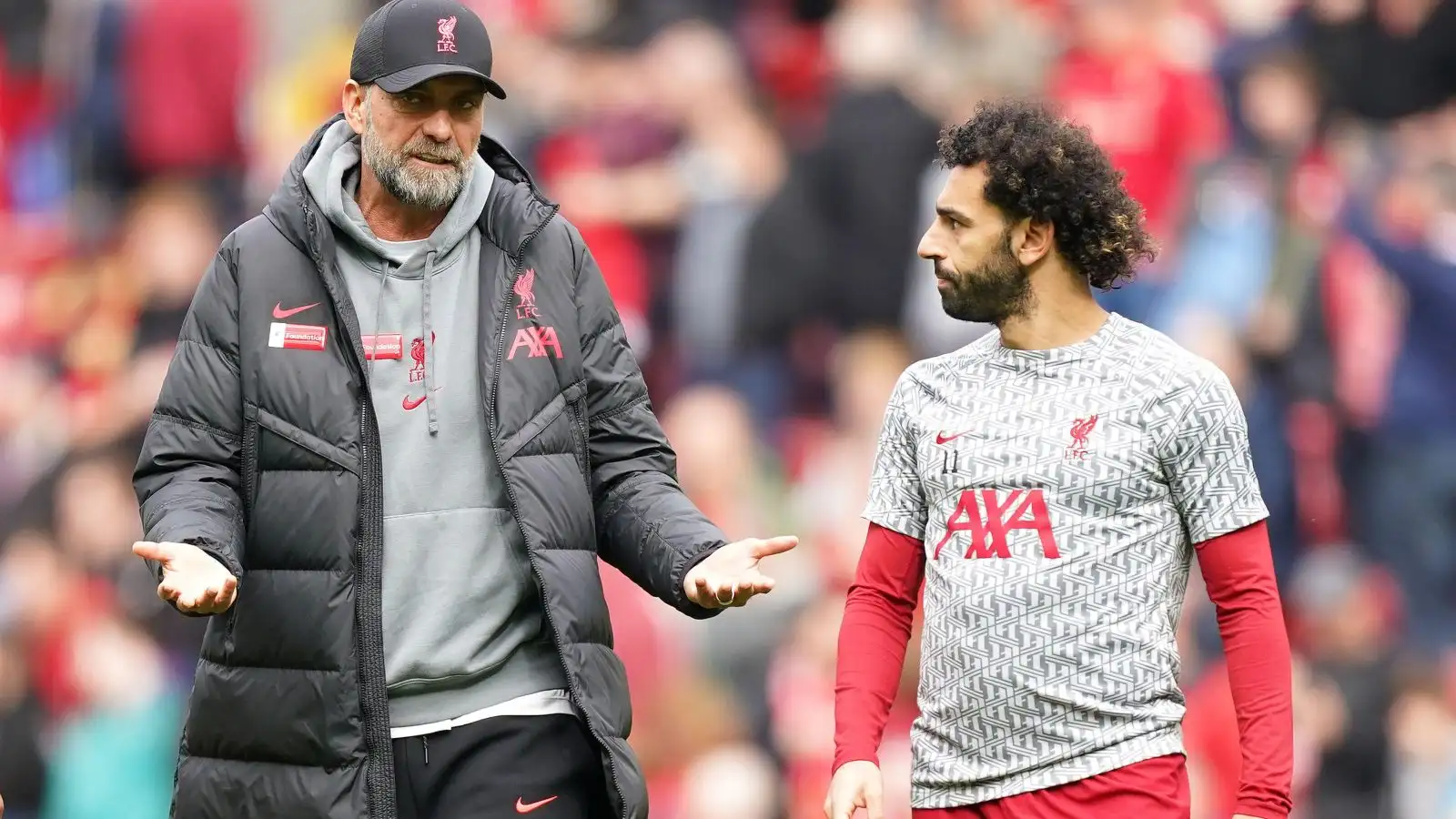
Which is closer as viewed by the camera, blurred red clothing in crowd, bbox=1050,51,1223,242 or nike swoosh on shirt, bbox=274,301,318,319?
nike swoosh on shirt, bbox=274,301,318,319

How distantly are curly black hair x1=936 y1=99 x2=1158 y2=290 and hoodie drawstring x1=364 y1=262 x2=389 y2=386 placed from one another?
1.11 metres

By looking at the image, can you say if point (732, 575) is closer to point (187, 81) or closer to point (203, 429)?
point (203, 429)

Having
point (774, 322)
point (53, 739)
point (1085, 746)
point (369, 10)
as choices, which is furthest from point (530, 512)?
point (369, 10)

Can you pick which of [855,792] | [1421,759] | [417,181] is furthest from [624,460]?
[1421,759]

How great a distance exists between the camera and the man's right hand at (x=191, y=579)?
3215 mm

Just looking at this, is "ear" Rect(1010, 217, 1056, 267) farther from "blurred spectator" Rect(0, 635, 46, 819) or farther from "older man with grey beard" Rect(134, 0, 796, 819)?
"blurred spectator" Rect(0, 635, 46, 819)

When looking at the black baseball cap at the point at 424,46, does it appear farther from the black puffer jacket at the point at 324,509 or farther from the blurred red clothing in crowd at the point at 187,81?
the blurred red clothing in crowd at the point at 187,81

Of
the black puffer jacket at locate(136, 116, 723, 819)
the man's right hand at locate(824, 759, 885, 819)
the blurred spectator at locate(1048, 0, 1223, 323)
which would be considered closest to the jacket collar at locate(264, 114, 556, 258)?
the black puffer jacket at locate(136, 116, 723, 819)

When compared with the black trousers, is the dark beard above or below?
above

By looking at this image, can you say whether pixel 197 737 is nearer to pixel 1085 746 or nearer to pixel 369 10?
pixel 1085 746

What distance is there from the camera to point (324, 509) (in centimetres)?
348

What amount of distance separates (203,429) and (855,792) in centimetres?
131

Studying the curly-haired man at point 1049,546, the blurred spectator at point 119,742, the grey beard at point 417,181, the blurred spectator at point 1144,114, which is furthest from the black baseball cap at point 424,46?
the blurred spectator at point 119,742

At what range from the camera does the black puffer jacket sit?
345 centimetres
